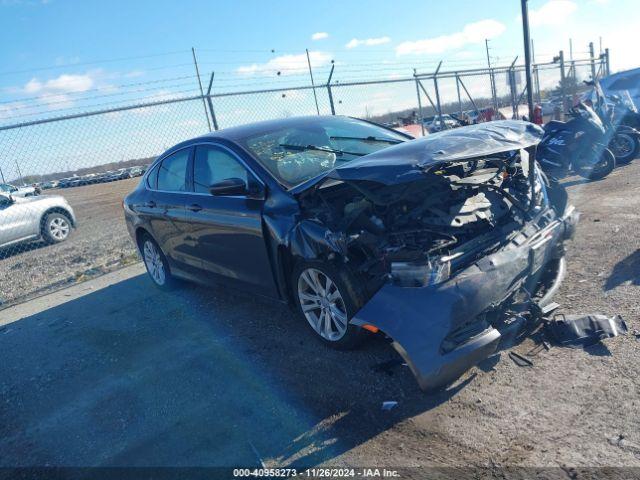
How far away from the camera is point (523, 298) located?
11.2ft

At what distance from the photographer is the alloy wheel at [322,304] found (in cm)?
367

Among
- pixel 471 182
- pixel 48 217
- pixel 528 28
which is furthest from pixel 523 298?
pixel 48 217

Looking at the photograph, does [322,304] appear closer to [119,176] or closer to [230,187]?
[230,187]

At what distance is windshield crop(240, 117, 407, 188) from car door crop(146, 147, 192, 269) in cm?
103

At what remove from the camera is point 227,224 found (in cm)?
444

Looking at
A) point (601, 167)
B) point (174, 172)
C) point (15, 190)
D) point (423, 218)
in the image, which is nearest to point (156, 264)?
point (174, 172)

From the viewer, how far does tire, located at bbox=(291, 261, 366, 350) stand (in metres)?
3.47

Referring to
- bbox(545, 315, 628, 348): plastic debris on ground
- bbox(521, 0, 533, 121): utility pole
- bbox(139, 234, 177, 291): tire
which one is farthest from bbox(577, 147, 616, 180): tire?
bbox(139, 234, 177, 291): tire

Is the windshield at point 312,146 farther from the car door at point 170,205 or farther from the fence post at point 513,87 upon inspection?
the fence post at point 513,87

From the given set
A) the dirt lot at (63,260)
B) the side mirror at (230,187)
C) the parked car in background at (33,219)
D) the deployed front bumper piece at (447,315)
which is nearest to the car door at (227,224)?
the side mirror at (230,187)

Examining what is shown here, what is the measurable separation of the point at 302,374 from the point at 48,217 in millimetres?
10433

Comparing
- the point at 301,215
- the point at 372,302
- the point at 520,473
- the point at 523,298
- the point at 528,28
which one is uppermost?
the point at 528,28

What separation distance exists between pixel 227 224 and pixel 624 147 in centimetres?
818

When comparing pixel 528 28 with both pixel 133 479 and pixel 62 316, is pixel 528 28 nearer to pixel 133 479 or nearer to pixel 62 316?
pixel 62 316
